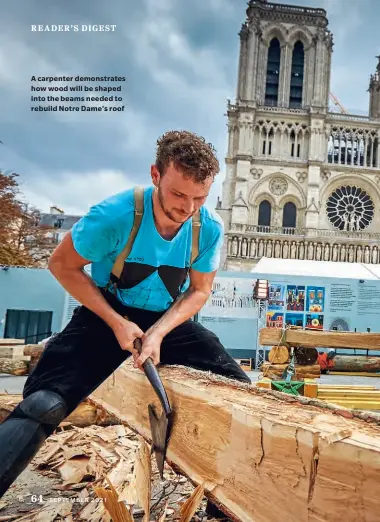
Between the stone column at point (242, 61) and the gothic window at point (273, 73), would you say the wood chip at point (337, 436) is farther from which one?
the gothic window at point (273, 73)

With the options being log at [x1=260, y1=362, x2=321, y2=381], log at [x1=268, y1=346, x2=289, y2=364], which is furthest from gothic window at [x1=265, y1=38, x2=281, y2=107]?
A: log at [x1=268, y1=346, x2=289, y2=364]

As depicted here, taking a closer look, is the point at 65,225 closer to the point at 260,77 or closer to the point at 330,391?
the point at 260,77

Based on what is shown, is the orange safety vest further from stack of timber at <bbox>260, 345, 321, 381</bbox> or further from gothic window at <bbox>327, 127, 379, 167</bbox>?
gothic window at <bbox>327, 127, 379, 167</bbox>

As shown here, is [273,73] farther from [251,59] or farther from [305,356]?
[305,356]

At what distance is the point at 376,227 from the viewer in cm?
3266

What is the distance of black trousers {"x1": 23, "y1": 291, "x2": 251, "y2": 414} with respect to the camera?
2078 millimetres

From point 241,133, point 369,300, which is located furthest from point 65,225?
point 369,300

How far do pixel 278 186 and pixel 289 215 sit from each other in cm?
254

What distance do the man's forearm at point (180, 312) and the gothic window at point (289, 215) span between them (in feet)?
103

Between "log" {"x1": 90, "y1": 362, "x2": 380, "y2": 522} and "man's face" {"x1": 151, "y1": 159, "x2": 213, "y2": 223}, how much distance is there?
0.89 metres

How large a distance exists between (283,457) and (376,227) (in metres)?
34.7

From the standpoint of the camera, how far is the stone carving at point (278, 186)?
108ft

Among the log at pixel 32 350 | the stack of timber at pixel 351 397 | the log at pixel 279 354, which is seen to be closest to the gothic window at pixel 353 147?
the log at pixel 279 354

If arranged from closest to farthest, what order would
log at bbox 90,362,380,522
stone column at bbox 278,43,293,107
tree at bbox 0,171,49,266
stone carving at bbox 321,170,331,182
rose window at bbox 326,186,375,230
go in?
1. log at bbox 90,362,380,522
2. tree at bbox 0,171,49,266
3. rose window at bbox 326,186,375,230
4. stone carving at bbox 321,170,331,182
5. stone column at bbox 278,43,293,107
